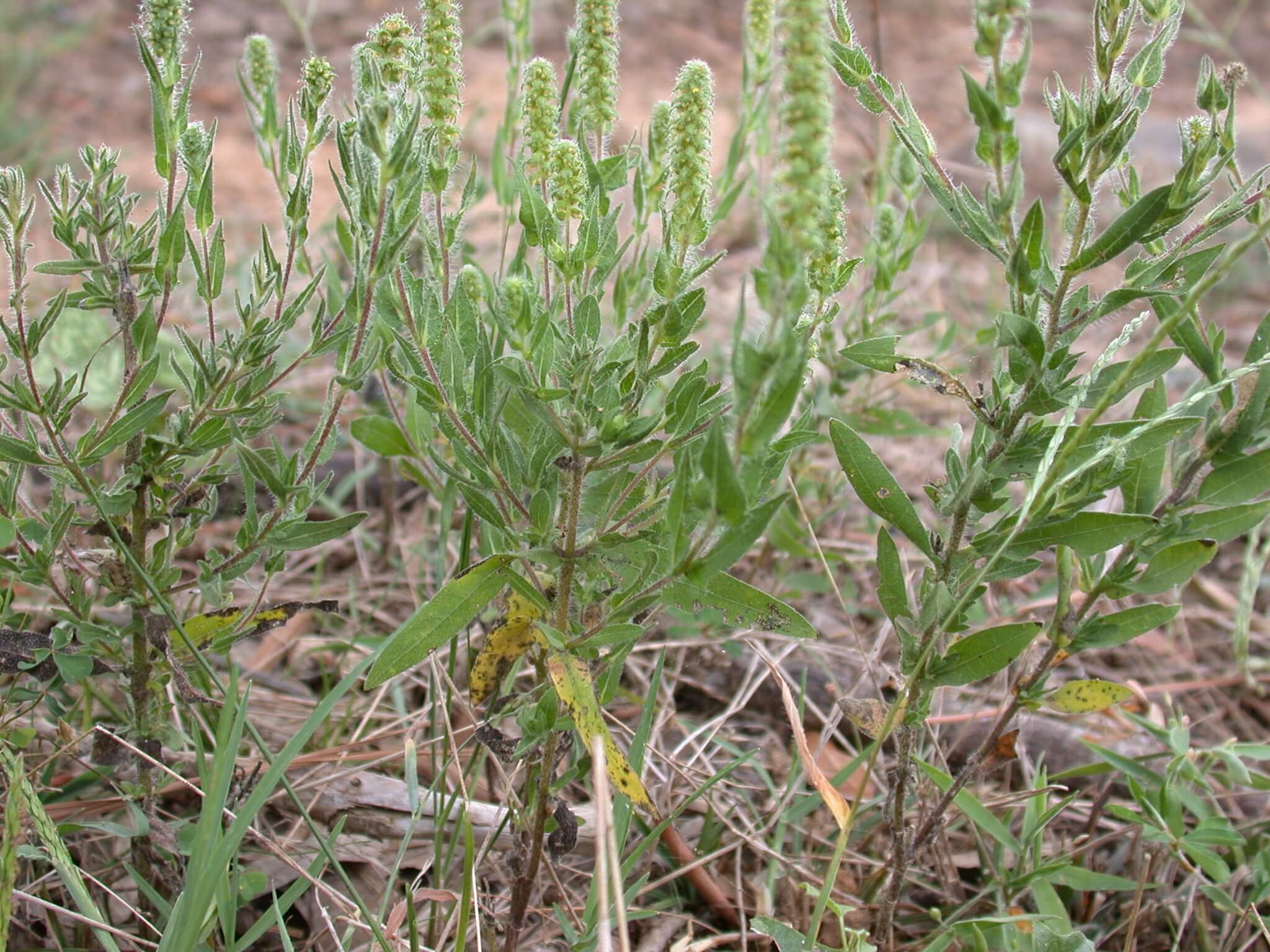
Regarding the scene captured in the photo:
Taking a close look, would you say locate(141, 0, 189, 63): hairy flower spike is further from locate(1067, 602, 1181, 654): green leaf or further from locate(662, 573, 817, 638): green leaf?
locate(1067, 602, 1181, 654): green leaf

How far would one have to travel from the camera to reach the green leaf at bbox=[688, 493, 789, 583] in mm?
1371

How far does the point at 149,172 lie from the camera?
5.94m

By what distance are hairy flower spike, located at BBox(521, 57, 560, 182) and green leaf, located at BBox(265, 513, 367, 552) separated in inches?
24.5

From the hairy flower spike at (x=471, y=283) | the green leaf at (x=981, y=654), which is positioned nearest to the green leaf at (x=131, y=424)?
the hairy flower spike at (x=471, y=283)

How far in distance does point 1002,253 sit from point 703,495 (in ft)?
1.97

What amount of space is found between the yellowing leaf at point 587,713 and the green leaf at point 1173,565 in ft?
2.91

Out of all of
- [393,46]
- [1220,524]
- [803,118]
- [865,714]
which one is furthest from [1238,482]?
[393,46]

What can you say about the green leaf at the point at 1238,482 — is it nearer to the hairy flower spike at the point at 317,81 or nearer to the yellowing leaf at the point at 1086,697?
the yellowing leaf at the point at 1086,697

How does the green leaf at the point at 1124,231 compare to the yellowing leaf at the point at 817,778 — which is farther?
the yellowing leaf at the point at 817,778

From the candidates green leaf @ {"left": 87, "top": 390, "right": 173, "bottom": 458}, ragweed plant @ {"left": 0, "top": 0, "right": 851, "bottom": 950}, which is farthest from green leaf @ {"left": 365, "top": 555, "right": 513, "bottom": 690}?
green leaf @ {"left": 87, "top": 390, "right": 173, "bottom": 458}

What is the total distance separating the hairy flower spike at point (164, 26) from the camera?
1692 mm

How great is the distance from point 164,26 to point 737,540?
118 cm

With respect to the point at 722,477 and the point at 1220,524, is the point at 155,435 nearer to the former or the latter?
the point at 722,477

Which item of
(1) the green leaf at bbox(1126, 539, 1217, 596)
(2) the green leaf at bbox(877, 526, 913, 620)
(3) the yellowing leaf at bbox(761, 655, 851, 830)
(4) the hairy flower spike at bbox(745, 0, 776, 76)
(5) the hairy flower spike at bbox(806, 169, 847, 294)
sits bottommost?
(3) the yellowing leaf at bbox(761, 655, 851, 830)
